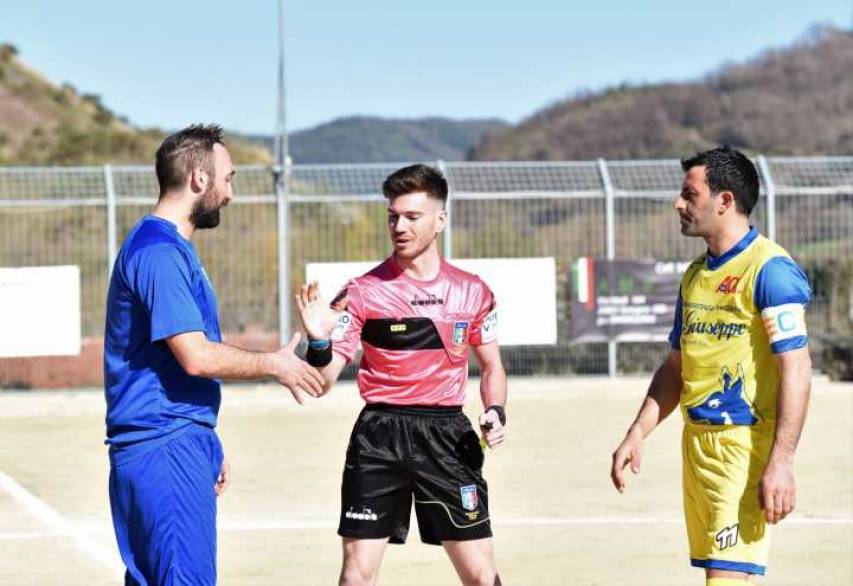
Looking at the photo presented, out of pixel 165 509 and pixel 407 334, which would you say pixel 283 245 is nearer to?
pixel 407 334

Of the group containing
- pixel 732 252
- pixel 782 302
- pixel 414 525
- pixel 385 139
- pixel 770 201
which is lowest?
pixel 414 525

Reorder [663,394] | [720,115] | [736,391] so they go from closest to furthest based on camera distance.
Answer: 1. [736,391]
2. [663,394]
3. [720,115]

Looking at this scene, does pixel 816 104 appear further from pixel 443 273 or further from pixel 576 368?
pixel 443 273

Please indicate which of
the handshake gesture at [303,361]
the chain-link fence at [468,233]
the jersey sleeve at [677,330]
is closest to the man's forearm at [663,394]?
the jersey sleeve at [677,330]

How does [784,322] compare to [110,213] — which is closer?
[784,322]

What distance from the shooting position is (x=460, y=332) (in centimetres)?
697

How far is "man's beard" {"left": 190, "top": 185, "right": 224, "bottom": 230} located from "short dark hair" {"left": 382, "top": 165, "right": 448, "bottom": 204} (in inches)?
43.4

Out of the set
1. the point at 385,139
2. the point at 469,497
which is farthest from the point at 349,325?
the point at 385,139

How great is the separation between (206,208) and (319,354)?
70 centimetres

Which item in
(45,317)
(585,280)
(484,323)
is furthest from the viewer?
(585,280)

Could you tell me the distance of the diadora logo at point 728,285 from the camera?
20.4ft

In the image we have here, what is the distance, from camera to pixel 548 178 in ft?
74.5

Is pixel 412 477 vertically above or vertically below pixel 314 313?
below

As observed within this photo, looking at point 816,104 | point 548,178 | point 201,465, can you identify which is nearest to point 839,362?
point 548,178
